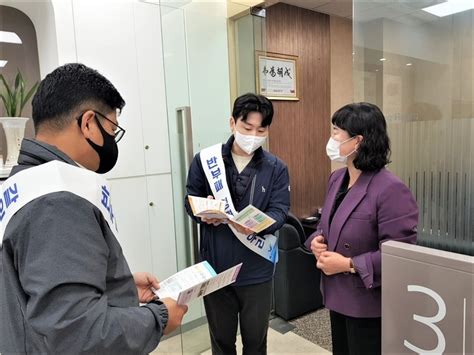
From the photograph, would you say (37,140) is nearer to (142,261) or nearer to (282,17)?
(142,261)

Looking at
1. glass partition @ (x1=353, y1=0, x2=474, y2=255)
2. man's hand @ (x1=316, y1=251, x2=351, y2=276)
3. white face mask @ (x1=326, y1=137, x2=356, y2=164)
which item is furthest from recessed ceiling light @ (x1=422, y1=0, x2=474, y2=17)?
man's hand @ (x1=316, y1=251, x2=351, y2=276)

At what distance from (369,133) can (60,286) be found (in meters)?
1.09

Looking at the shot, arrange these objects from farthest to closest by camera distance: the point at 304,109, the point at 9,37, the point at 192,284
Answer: the point at 304,109
the point at 9,37
the point at 192,284

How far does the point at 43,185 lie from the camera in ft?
2.49

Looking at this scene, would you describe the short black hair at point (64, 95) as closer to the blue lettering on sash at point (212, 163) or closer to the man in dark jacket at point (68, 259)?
the man in dark jacket at point (68, 259)

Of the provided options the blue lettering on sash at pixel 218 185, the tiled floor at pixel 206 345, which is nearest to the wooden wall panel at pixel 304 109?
the tiled floor at pixel 206 345

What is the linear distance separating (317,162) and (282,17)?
Result: 152 centimetres

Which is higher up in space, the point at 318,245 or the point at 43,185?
the point at 43,185

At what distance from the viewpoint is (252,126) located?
5.58 feet

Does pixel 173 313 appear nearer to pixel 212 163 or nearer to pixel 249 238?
pixel 249 238

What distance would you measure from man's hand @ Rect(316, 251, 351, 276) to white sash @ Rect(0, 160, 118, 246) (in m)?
0.85

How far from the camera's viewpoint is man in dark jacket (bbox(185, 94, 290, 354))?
65.4 inches

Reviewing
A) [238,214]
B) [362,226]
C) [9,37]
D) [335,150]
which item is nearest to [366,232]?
[362,226]

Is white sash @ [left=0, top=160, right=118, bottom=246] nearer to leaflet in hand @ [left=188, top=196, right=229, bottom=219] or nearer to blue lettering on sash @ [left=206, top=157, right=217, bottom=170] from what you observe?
leaflet in hand @ [left=188, top=196, right=229, bottom=219]
